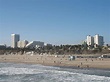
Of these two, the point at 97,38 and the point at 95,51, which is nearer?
the point at 95,51

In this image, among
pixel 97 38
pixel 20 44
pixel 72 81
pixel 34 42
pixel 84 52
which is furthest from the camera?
pixel 20 44

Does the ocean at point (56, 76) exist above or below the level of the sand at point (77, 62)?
below

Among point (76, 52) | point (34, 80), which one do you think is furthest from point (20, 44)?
point (34, 80)

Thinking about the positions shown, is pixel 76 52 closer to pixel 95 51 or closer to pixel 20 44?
pixel 95 51

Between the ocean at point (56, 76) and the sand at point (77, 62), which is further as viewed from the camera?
the sand at point (77, 62)

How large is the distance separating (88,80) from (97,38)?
140209 mm

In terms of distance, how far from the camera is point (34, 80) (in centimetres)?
2452

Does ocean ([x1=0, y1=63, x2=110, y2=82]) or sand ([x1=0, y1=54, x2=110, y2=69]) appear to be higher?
sand ([x1=0, y1=54, x2=110, y2=69])

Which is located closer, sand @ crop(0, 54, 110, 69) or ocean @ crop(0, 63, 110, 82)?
ocean @ crop(0, 63, 110, 82)

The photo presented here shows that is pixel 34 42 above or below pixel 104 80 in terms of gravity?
above

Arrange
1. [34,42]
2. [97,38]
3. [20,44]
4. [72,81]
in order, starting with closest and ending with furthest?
1. [72,81]
2. [97,38]
3. [34,42]
4. [20,44]

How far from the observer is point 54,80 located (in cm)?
2430

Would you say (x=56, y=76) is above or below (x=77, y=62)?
below

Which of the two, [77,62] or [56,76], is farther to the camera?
[77,62]
